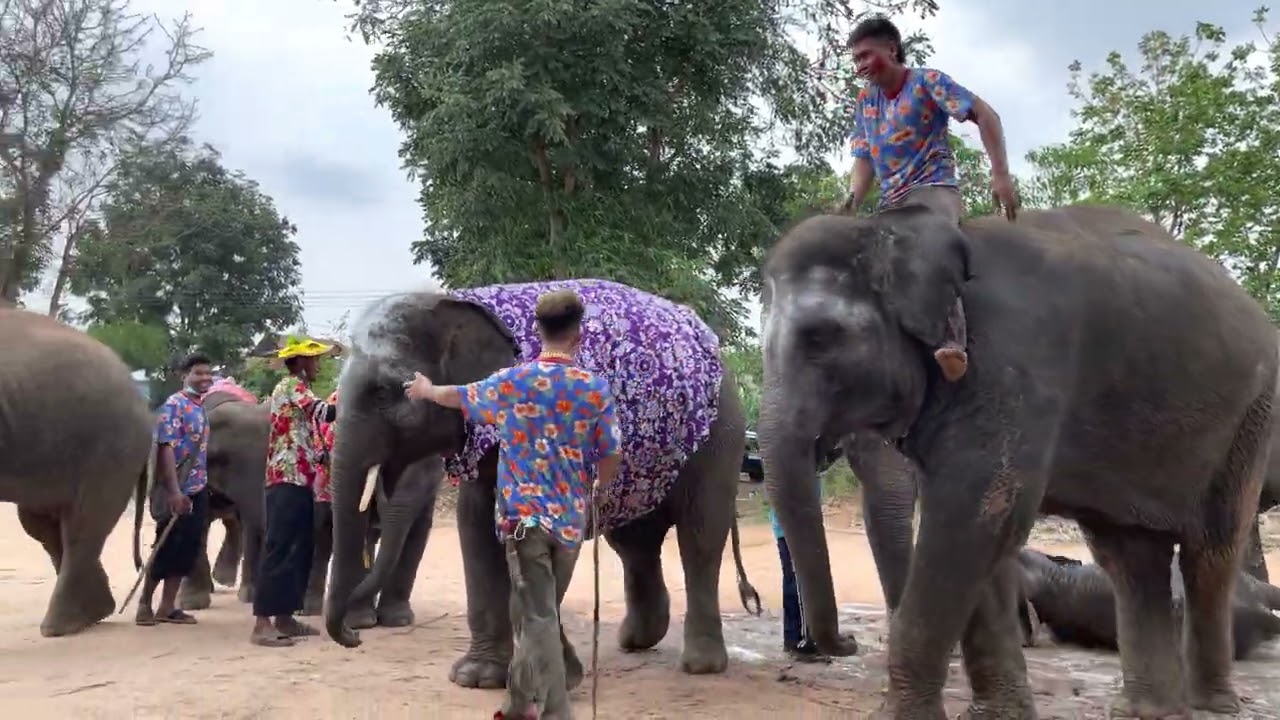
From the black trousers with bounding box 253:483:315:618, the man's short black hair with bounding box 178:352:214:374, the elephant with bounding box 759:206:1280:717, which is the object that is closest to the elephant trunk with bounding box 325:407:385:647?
the black trousers with bounding box 253:483:315:618

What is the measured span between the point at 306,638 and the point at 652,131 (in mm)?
9452

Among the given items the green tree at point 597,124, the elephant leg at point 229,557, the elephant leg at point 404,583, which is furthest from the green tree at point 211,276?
the elephant leg at point 404,583

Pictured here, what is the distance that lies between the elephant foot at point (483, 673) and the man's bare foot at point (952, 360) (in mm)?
2462

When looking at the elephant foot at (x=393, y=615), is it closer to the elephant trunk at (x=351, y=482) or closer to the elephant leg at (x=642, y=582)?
the elephant leg at (x=642, y=582)

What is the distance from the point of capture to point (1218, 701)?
4.80 meters

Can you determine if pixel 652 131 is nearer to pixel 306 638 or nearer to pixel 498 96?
pixel 498 96

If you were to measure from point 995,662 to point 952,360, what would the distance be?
1206 millimetres

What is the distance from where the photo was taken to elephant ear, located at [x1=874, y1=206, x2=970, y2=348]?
12.5 ft

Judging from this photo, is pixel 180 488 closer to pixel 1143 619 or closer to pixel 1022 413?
pixel 1022 413

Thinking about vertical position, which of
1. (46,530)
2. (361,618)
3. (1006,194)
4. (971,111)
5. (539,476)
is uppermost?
(971,111)

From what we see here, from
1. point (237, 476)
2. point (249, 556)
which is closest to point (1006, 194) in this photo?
point (237, 476)

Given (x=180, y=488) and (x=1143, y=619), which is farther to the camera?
(x=180, y=488)

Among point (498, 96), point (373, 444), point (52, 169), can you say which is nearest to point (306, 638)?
point (373, 444)

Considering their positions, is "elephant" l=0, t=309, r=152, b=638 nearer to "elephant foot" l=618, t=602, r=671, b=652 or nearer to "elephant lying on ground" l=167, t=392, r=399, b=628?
"elephant lying on ground" l=167, t=392, r=399, b=628
